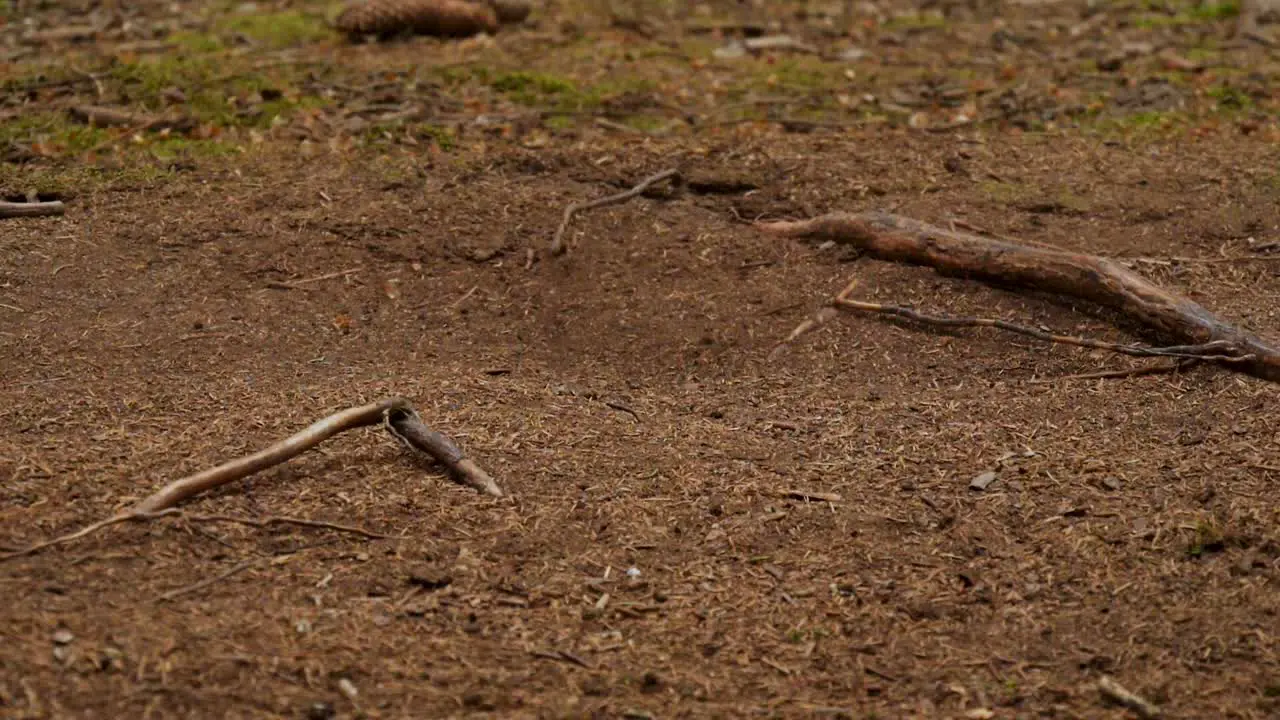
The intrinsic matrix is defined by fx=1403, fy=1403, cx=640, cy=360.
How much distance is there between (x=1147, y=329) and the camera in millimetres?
5281

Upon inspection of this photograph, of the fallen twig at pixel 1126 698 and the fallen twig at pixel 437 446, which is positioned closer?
the fallen twig at pixel 1126 698

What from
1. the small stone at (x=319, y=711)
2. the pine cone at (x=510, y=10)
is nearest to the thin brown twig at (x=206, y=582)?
the small stone at (x=319, y=711)

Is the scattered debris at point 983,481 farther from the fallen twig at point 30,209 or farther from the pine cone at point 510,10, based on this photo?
the pine cone at point 510,10

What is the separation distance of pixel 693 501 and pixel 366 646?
118cm

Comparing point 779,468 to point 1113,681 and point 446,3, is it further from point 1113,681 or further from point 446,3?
point 446,3

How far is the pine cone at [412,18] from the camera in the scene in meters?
8.53

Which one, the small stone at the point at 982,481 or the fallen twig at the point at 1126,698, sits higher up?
the fallen twig at the point at 1126,698

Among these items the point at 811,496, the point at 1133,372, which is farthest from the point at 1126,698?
the point at 1133,372

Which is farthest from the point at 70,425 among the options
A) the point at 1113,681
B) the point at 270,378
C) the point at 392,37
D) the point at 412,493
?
the point at 392,37

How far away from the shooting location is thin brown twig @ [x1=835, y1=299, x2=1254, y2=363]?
500 cm

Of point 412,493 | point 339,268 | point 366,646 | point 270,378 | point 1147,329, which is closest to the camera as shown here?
point 366,646

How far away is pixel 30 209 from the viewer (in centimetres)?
595

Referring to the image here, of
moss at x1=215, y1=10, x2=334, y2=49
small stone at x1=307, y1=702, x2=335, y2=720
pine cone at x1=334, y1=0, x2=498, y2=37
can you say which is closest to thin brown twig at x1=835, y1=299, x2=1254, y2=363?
small stone at x1=307, y1=702, x2=335, y2=720

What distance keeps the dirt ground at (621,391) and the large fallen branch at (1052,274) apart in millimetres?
86
